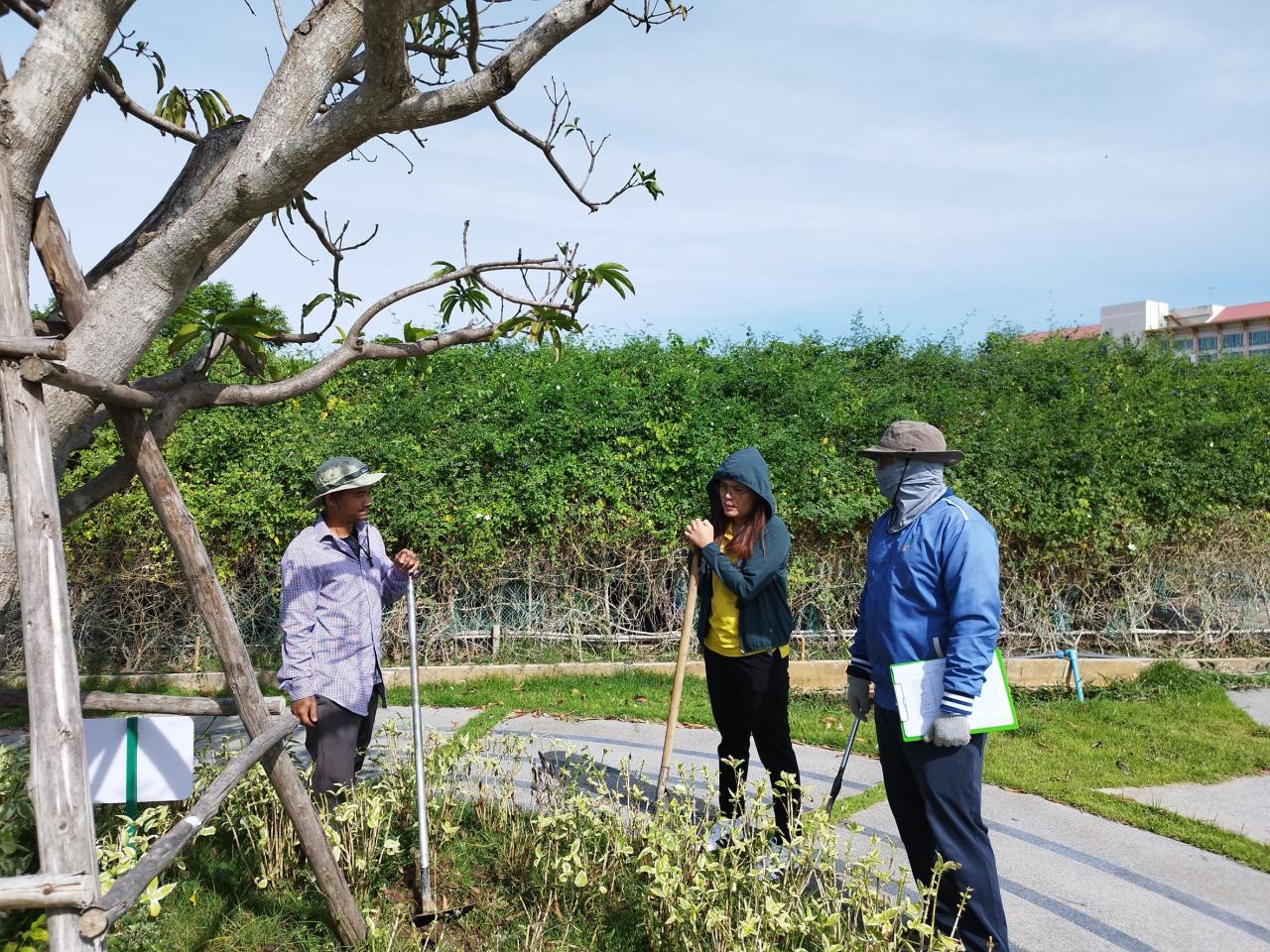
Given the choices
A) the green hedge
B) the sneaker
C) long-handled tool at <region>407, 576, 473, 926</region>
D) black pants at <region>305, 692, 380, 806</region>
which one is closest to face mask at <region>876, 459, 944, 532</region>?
the sneaker

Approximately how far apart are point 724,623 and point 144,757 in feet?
7.84

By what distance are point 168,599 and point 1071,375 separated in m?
Result: 9.47

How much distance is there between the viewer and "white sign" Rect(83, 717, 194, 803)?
3.24 metres

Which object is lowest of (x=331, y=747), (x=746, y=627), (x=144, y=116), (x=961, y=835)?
(x=961, y=835)

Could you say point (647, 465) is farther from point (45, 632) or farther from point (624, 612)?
point (45, 632)

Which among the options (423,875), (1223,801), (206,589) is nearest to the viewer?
(206,589)

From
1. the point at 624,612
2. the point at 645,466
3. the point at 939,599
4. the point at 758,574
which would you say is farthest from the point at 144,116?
the point at 624,612

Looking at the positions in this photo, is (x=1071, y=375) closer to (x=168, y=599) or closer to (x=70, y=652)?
(x=168, y=599)

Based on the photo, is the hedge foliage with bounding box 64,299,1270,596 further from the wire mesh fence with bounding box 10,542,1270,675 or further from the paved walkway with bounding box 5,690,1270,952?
the paved walkway with bounding box 5,690,1270,952

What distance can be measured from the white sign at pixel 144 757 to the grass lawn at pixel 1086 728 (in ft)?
10.9

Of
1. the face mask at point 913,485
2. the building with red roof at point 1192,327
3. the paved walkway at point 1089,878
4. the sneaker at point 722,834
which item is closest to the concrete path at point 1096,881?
the paved walkway at point 1089,878

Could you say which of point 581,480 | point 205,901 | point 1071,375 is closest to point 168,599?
point 581,480

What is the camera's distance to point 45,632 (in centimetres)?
218

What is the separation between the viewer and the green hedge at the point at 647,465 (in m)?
8.03
